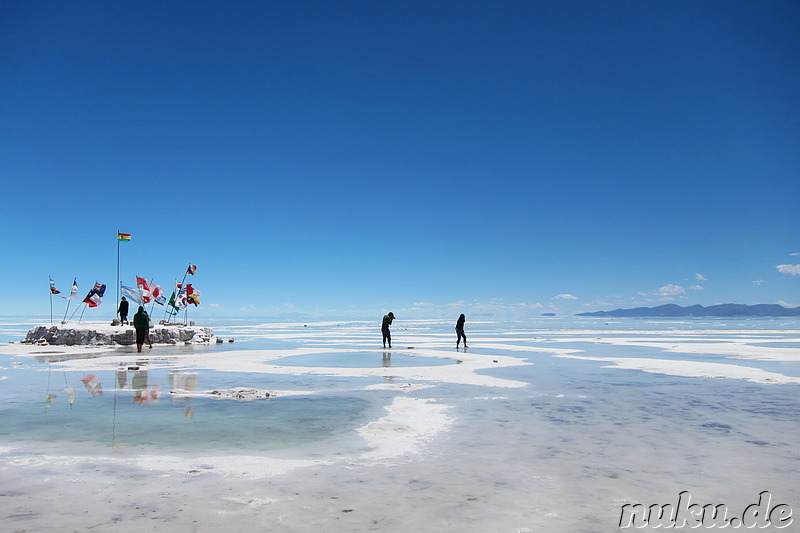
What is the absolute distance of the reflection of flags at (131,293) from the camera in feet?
111

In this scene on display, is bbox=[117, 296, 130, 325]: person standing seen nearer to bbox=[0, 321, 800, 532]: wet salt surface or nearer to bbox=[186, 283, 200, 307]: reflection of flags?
bbox=[186, 283, 200, 307]: reflection of flags

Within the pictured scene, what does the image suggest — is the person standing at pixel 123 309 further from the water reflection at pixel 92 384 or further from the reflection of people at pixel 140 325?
the water reflection at pixel 92 384

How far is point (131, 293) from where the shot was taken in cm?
3406

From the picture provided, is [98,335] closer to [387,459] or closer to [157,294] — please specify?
[157,294]

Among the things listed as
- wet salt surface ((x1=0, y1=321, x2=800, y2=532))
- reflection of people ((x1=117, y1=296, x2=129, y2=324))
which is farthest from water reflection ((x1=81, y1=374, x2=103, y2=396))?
reflection of people ((x1=117, y1=296, x2=129, y2=324))

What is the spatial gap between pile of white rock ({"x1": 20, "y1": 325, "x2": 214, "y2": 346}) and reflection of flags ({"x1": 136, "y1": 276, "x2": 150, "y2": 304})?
3.56 metres

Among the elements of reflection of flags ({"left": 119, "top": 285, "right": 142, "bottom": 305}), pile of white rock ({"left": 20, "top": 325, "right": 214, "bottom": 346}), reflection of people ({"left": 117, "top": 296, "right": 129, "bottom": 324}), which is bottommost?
pile of white rock ({"left": 20, "top": 325, "right": 214, "bottom": 346})

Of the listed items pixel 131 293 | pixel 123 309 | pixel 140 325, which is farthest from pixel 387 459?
pixel 131 293

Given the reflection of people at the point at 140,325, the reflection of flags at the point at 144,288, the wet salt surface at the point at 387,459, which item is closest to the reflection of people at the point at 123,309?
the reflection of flags at the point at 144,288

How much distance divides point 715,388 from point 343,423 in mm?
10608

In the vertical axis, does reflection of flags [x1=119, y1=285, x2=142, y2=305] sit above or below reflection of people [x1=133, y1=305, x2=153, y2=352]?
above

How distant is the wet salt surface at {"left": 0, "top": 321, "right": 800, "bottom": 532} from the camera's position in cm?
551

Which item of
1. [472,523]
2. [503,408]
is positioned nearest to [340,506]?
[472,523]

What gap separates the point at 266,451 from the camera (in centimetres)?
796
